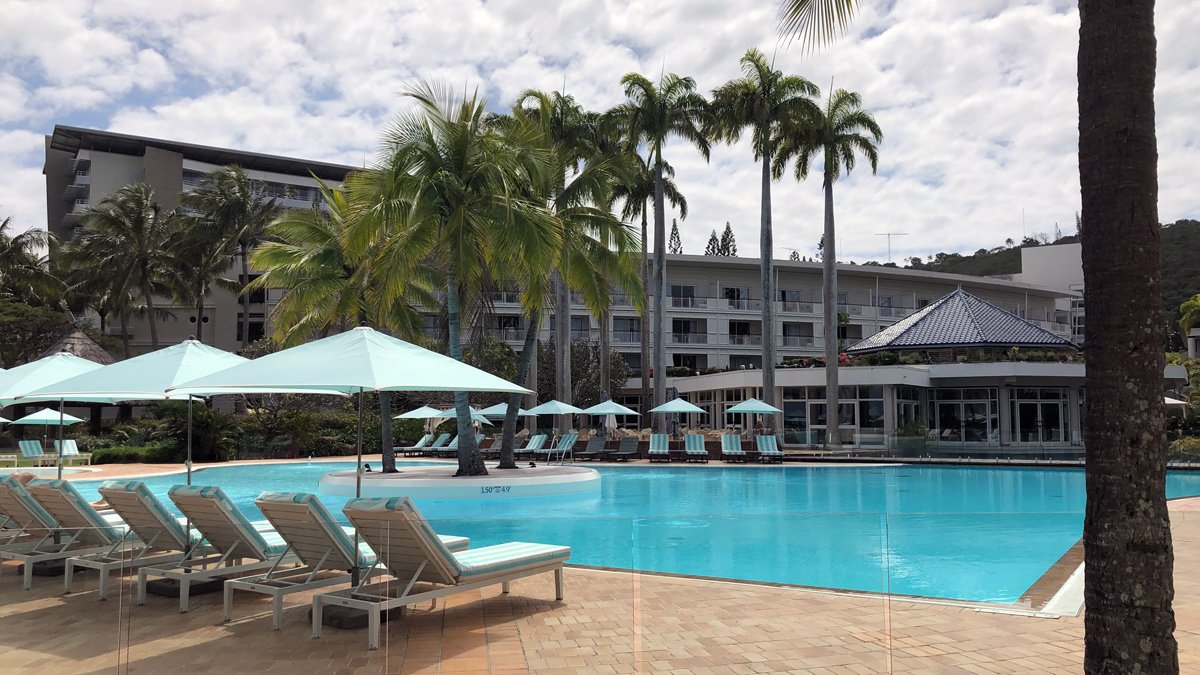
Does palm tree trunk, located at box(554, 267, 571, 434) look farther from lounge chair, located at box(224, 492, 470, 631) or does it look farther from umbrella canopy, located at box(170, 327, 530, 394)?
lounge chair, located at box(224, 492, 470, 631)

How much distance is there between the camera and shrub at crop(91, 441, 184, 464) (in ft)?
89.4

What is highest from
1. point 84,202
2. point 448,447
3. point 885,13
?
point 84,202

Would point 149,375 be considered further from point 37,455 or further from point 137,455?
point 137,455

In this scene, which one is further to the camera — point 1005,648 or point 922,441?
point 922,441

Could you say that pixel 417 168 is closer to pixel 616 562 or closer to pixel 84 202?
pixel 616 562

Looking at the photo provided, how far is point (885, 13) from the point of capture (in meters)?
5.52

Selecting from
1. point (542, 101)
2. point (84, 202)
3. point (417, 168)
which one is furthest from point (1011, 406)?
point (84, 202)

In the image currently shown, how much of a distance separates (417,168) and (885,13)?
13463 mm

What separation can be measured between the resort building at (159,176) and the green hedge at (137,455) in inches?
964

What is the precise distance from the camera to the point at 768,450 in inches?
1077

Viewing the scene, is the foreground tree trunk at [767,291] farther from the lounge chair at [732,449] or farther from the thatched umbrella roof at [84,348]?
the thatched umbrella roof at [84,348]

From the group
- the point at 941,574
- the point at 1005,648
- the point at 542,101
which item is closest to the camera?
the point at 1005,648

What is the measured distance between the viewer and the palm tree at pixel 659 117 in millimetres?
32438

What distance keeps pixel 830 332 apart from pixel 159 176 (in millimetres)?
40288
